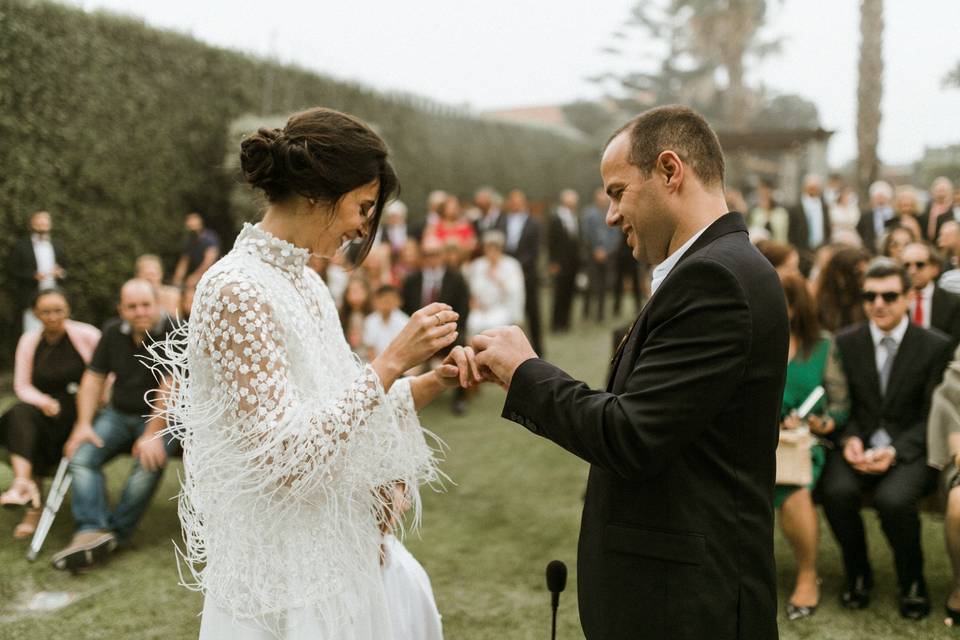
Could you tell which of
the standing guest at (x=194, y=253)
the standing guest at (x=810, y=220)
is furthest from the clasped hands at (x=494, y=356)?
the standing guest at (x=810, y=220)

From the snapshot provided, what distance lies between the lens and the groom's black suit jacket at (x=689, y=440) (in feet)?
5.65

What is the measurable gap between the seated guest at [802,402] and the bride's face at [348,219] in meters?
2.81

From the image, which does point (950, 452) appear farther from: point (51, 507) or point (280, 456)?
point (51, 507)

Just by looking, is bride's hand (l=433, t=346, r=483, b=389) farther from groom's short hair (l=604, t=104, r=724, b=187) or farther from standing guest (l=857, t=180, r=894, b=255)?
standing guest (l=857, t=180, r=894, b=255)

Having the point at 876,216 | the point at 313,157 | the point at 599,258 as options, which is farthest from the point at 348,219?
the point at 599,258

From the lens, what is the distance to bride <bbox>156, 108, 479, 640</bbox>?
2072 mm

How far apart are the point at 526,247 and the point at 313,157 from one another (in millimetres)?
9489

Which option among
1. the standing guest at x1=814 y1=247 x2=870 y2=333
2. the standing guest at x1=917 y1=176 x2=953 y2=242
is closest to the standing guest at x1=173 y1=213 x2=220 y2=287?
the standing guest at x1=814 y1=247 x2=870 y2=333

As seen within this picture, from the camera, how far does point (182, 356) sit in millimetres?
2340

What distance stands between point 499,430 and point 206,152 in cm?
687

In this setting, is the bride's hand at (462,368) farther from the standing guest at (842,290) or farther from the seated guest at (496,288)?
the seated guest at (496,288)

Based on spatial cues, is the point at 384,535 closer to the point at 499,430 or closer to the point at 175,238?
the point at 499,430

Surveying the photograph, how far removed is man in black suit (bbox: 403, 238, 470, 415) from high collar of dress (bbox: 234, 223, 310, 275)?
602cm

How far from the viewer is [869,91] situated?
546 inches
